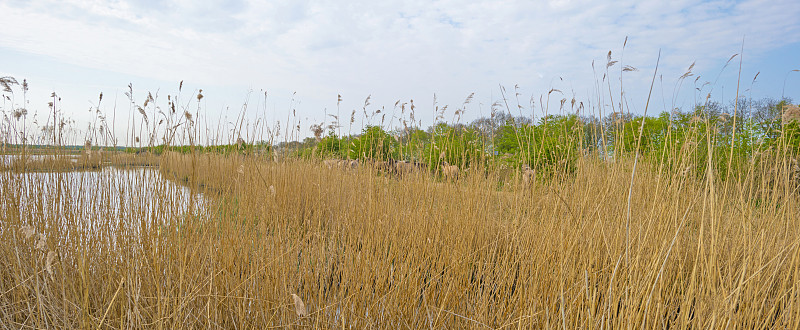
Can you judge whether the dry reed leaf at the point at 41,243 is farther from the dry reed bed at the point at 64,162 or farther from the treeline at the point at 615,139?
the treeline at the point at 615,139

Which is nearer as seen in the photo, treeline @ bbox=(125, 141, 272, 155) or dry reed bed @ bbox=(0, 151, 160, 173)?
treeline @ bbox=(125, 141, 272, 155)

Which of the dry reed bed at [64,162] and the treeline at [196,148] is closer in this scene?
the treeline at [196,148]

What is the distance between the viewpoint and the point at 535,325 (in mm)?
1532

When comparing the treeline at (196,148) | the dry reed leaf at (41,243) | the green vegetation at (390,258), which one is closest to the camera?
the dry reed leaf at (41,243)

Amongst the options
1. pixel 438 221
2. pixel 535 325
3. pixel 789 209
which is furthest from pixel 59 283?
pixel 789 209

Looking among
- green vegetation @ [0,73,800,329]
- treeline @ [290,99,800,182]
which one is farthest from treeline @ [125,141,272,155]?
treeline @ [290,99,800,182]

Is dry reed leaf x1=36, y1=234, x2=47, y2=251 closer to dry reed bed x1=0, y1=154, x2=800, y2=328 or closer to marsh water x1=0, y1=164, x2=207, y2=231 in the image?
dry reed bed x1=0, y1=154, x2=800, y2=328

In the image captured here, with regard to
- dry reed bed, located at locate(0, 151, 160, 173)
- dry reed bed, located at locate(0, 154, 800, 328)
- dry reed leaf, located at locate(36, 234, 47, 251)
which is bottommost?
dry reed bed, located at locate(0, 154, 800, 328)

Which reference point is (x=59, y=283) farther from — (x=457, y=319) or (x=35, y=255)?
(x=457, y=319)

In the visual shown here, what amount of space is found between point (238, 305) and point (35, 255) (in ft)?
4.21

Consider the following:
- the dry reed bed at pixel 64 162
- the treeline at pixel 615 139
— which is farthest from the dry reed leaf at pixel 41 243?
the treeline at pixel 615 139

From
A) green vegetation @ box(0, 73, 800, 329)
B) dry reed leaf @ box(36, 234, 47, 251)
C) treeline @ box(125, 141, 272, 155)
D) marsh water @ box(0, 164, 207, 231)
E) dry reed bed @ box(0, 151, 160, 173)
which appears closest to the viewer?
dry reed leaf @ box(36, 234, 47, 251)

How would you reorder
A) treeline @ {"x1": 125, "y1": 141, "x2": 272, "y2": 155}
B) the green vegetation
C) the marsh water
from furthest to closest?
treeline @ {"x1": 125, "y1": 141, "x2": 272, "y2": 155} → the marsh water → the green vegetation

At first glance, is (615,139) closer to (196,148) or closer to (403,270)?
(403,270)
